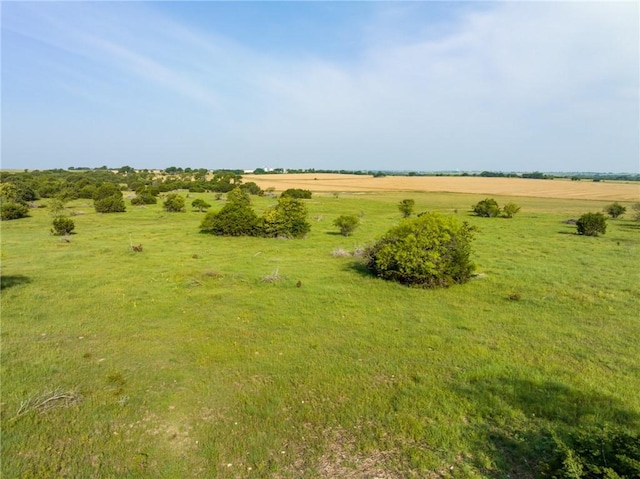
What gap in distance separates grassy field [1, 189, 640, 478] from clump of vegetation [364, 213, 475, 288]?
37.8 inches

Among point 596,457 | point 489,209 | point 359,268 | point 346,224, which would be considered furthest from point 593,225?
point 596,457

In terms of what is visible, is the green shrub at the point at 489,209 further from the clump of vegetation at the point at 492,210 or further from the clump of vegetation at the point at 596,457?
the clump of vegetation at the point at 596,457

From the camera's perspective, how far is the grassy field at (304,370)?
21.3ft

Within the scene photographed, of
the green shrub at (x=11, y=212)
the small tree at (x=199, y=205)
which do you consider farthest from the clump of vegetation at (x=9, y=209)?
the small tree at (x=199, y=205)

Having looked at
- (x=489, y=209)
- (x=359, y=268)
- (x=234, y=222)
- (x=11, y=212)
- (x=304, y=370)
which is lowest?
(x=359, y=268)

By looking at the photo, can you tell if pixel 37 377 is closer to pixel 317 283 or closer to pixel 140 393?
pixel 140 393

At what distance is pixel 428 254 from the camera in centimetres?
1689

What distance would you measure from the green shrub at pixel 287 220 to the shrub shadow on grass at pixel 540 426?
2345 cm

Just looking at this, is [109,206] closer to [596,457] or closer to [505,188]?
[596,457]

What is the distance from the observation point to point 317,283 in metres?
17.2

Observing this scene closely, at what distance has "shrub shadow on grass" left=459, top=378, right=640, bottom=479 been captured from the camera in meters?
5.88

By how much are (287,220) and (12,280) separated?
18164 mm

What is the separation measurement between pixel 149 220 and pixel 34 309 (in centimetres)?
2979

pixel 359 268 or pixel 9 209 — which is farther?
pixel 9 209
